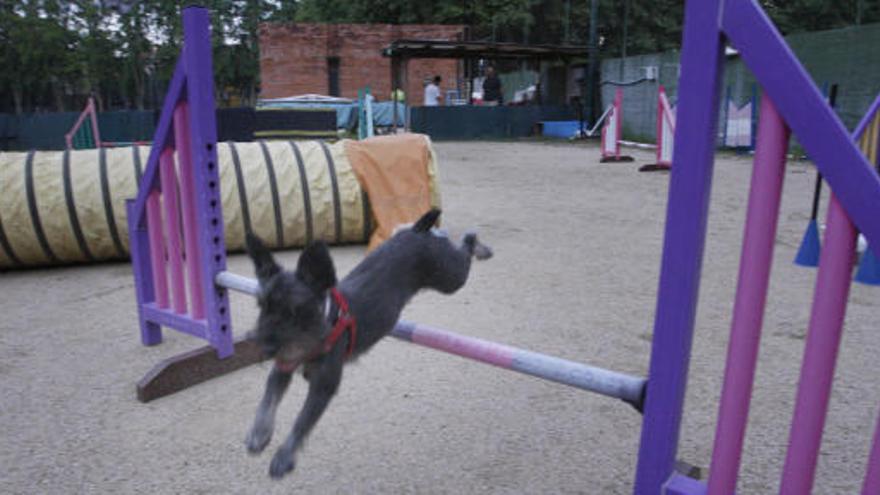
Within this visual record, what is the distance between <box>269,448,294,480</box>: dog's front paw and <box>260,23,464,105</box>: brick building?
1129 inches

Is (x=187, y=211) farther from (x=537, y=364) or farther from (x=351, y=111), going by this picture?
(x=351, y=111)

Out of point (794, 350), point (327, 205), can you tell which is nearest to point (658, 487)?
point (794, 350)

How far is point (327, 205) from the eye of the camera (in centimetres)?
547

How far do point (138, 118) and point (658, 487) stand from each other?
18970 millimetres

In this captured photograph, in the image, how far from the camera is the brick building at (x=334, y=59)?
29.0m

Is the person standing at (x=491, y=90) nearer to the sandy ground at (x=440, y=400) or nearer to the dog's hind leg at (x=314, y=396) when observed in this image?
the sandy ground at (x=440, y=400)

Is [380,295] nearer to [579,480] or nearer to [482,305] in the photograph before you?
[579,480]

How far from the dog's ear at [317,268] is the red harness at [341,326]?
0.11m

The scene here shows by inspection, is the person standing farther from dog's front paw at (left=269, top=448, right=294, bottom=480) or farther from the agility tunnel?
dog's front paw at (left=269, top=448, right=294, bottom=480)

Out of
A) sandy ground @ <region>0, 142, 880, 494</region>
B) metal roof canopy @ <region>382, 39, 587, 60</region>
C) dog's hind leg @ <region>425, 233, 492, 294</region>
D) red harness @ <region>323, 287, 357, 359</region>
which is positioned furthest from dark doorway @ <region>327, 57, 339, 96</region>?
red harness @ <region>323, 287, 357, 359</region>

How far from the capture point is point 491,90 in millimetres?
20516

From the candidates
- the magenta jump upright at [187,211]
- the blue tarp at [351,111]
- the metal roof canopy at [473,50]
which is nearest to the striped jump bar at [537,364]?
the magenta jump upright at [187,211]

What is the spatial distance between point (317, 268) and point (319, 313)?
0.12m

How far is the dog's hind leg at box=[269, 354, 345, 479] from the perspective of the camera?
166 centimetres
